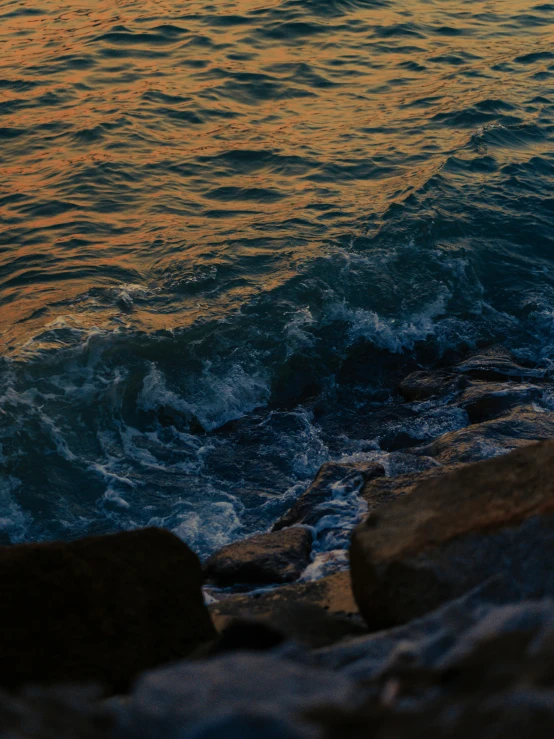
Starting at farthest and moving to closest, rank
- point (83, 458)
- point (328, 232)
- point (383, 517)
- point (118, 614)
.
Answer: point (328, 232) → point (83, 458) → point (383, 517) → point (118, 614)

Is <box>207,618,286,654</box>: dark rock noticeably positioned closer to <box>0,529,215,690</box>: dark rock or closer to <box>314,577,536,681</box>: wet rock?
<box>314,577,536,681</box>: wet rock

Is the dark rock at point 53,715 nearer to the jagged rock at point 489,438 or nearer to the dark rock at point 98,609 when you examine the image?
the dark rock at point 98,609

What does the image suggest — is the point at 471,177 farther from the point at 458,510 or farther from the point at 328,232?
the point at 458,510

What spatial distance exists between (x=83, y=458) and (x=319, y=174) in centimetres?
520

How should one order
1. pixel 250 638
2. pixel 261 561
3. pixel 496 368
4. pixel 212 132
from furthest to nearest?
pixel 212 132 → pixel 496 368 → pixel 261 561 → pixel 250 638

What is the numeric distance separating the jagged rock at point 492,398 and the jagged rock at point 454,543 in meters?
A: 3.22

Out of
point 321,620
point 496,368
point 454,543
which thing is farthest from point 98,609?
point 496,368

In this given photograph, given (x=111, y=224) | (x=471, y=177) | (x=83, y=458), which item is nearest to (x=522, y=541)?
(x=83, y=458)

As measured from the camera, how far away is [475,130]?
1146 centimetres

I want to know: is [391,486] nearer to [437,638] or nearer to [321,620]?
[321,620]

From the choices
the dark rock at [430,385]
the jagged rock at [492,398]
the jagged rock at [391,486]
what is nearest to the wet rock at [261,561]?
the jagged rock at [391,486]

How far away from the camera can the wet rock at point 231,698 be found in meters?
1.69

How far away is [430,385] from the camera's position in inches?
283

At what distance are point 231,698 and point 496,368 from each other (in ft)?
19.5
